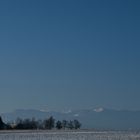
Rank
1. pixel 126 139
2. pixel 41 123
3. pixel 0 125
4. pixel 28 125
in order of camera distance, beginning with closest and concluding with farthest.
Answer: pixel 126 139, pixel 0 125, pixel 28 125, pixel 41 123

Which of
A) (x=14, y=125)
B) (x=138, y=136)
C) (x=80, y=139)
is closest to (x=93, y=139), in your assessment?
(x=80, y=139)

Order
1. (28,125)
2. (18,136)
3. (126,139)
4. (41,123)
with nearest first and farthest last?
(126,139), (18,136), (28,125), (41,123)

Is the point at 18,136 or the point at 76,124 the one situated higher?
the point at 76,124

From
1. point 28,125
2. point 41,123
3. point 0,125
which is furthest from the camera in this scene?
point 41,123

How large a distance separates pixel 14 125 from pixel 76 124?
23.4 m

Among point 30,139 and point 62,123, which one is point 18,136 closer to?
point 30,139

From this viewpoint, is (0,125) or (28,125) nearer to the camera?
(0,125)

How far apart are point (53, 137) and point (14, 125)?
75.9 metres

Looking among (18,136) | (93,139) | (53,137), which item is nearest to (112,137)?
(93,139)

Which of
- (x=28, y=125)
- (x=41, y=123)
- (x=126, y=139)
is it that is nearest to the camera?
(x=126, y=139)

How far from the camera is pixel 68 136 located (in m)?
85.1

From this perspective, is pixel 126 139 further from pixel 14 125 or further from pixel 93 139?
pixel 14 125

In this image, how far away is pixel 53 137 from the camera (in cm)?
8238

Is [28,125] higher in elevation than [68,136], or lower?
higher
